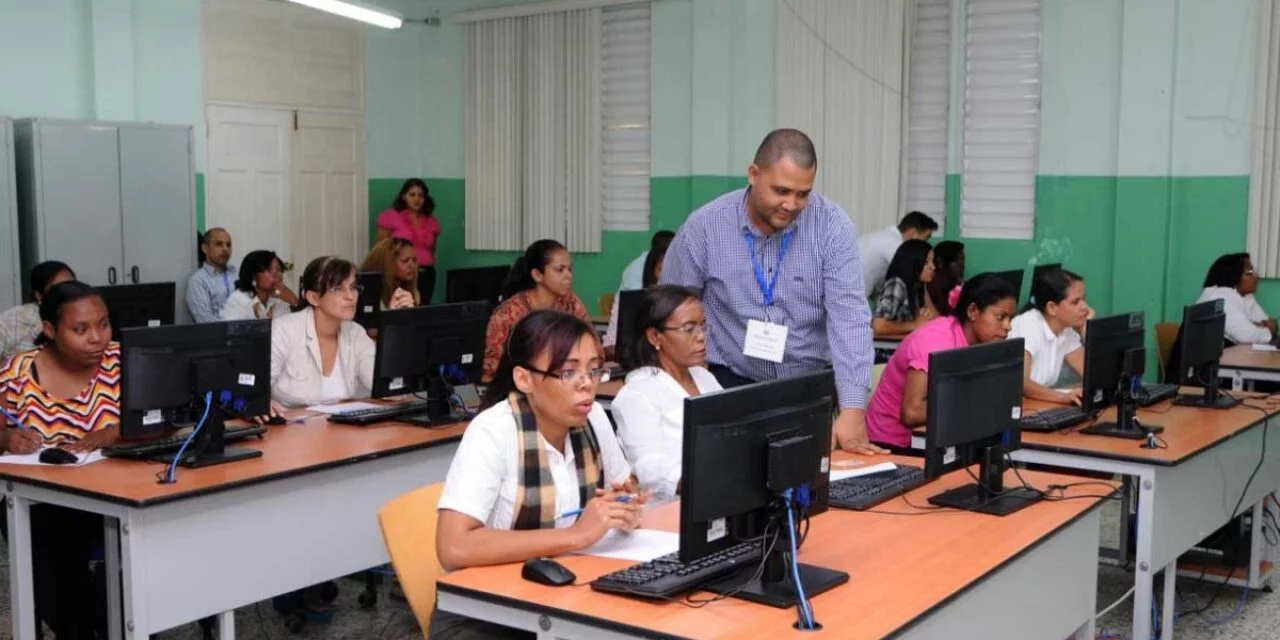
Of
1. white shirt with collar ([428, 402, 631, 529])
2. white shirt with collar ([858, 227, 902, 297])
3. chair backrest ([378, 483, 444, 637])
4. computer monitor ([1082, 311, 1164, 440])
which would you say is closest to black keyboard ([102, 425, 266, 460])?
chair backrest ([378, 483, 444, 637])

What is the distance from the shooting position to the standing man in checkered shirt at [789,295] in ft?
11.9

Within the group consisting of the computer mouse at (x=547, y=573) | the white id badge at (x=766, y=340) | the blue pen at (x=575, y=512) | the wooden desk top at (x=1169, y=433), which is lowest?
the wooden desk top at (x=1169, y=433)

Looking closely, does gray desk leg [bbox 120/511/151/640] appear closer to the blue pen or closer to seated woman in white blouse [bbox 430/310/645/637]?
seated woman in white blouse [bbox 430/310/645/637]

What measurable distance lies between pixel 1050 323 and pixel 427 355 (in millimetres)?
2495

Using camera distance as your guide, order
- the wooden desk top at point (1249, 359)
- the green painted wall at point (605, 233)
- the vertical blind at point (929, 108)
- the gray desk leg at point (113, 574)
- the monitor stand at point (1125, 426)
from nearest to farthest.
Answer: the gray desk leg at point (113, 574) → the monitor stand at point (1125, 426) → the wooden desk top at point (1249, 359) → the vertical blind at point (929, 108) → the green painted wall at point (605, 233)

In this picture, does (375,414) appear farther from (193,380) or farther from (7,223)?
(7,223)

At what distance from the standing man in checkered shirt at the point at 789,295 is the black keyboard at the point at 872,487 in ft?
1.00

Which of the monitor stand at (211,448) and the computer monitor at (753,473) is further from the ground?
the computer monitor at (753,473)

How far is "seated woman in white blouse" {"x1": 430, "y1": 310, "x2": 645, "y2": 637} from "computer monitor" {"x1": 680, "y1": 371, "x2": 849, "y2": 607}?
288 millimetres

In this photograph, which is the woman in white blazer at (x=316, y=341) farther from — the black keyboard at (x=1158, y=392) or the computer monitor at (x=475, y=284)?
the black keyboard at (x=1158, y=392)

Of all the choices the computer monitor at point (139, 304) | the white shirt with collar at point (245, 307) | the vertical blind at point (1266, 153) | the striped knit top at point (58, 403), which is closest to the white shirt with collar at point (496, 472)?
the striped knit top at point (58, 403)

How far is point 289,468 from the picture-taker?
11.7 feet

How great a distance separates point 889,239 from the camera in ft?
27.4

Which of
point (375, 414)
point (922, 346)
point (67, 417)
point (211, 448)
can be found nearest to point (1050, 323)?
point (922, 346)
